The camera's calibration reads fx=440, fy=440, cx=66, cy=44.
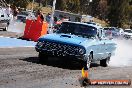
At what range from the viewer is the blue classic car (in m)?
14.7

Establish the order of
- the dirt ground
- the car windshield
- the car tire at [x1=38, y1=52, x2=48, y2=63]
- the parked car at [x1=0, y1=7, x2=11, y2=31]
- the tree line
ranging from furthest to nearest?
the tree line < the parked car at [x1=0, y1=7, x2=11, y2=31] < the car windshield < the car tire at [x1=38, y1=52, x2=48, y2=63] < the dirt ground

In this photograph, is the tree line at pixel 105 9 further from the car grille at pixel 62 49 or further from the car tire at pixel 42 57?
the car grille at pixel 62 49

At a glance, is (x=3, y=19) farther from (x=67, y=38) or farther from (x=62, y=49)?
(x=62, y=49)

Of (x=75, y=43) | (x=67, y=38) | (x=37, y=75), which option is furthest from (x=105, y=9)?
(x=37, y=75)

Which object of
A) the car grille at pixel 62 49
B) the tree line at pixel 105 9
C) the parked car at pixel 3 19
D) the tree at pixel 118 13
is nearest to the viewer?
the car grille at pixel 62 49

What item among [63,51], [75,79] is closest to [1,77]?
[75,79]

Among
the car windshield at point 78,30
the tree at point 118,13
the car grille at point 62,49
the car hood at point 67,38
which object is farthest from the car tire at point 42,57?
the tree at point 118,13

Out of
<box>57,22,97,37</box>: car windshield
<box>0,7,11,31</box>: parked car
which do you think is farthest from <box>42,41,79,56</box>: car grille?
<box>0,7,11,31</box>: parked car

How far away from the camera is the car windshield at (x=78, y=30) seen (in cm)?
1599

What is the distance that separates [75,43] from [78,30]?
141 cm

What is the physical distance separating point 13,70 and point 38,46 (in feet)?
9.96

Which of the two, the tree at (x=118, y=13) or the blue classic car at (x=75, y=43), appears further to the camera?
the tree at (x=118, y=13)

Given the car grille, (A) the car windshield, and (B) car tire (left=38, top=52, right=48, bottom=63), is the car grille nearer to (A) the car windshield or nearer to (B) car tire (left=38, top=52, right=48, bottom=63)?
(B) car tire (left=38, top=52, right=48, bottom=63)

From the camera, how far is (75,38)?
1523 centimetres
